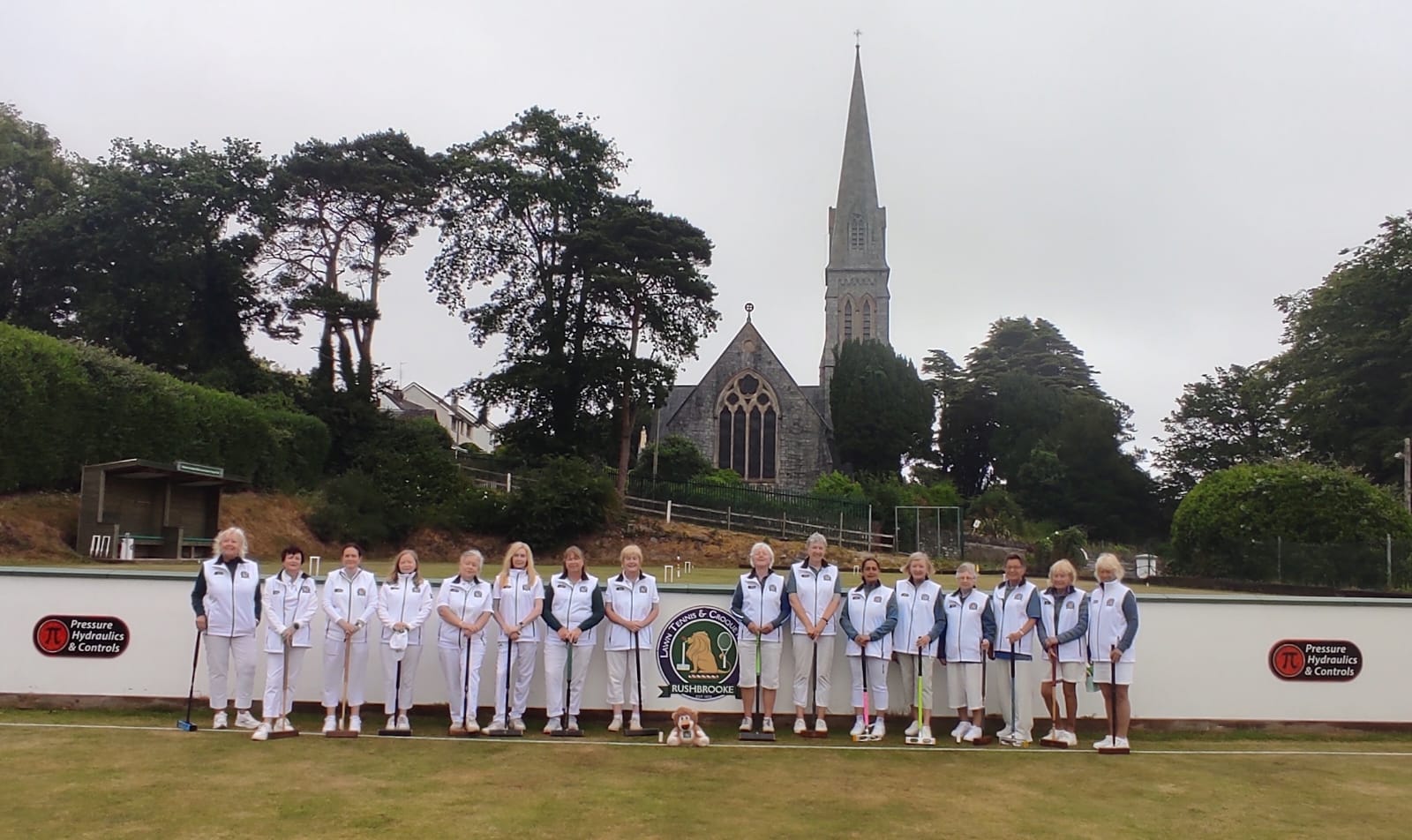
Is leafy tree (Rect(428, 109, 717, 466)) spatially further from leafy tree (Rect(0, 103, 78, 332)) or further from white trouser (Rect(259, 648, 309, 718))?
white trouser (Rect(259, 648, 309, 718))

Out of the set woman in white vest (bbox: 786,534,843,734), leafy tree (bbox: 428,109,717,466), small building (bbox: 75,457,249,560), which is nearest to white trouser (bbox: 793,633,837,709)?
woman in white vest (bbox: 786,534,843,734)

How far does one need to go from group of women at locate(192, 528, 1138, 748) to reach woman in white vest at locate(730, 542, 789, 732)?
14 millimetres

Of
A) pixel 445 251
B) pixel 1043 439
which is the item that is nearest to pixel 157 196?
pixel 445 251

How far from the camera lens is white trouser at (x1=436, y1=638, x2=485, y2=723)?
8820 millimetres

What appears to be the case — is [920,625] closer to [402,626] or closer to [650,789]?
[650,789]

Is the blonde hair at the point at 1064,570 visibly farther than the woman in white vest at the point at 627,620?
No

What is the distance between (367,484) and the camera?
32250 mm

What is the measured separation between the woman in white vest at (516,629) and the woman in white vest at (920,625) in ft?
10.1

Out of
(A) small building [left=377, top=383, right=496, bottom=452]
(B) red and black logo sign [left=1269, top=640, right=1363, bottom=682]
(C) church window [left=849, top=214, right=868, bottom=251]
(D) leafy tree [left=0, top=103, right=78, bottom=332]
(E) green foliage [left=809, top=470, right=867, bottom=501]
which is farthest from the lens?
(A) small building [left=377, top=383, right=496, bottom=452]

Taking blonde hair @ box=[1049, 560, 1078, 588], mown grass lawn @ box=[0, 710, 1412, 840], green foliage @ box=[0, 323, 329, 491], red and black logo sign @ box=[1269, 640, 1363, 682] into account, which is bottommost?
mown grass lawn @ box=[0, 710, 1412, 840]

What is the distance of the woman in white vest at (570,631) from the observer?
8.92 meters

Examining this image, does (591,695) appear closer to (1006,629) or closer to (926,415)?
(1006,629)

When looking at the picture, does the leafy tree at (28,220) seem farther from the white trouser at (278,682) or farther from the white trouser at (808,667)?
the white trouser at (808,667)

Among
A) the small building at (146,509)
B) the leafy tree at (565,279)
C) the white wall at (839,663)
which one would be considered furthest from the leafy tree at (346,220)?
the white wall at (839,663)
